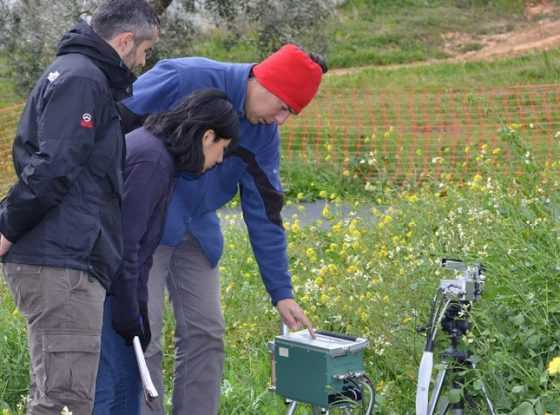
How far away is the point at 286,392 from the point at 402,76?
58.3 feet

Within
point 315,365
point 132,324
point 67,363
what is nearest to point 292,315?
point 315,365

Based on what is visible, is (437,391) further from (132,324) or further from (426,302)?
(132,324)

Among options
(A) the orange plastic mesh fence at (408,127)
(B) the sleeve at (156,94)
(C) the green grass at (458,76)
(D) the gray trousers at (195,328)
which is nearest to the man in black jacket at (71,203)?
(B) the sleeve at (156,94)

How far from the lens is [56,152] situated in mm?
3504

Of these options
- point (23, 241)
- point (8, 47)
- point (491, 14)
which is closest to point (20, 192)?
point (23, 241)

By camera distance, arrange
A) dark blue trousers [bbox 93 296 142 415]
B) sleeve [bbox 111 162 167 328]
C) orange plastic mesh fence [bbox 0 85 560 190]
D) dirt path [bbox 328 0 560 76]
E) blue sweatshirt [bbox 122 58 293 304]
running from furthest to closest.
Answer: dirt path [bbox 328 0 560 76] → orange plastic mesh fence [bbox 0 85 560 190] → blue sweatshirt [bbox 122 58 293 304] → dark blue trousers [bbox 93 296 142 415] → sleeve [bbox 111 162 167 328]

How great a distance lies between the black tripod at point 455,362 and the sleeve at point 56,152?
136 centimetres

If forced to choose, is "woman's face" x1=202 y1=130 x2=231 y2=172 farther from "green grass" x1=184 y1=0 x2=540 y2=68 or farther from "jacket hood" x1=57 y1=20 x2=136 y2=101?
"green grass" x1=184 y1=0 x2=540 y2=68

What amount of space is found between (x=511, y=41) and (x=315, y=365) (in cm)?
2316

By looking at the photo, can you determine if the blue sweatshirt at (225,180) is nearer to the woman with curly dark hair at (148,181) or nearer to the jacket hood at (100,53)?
the woman with curly dark hair at (148,181)

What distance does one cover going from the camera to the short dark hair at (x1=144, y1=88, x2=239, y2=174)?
400 centimetres

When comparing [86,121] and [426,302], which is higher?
[86,121]

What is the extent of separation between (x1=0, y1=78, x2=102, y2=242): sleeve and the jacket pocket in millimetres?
379

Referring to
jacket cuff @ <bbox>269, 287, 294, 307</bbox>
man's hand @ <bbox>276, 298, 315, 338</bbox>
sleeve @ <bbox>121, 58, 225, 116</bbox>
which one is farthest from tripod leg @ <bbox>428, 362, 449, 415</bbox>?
sleeve @ <bbox>121, 58, 225, 116</bbox>
